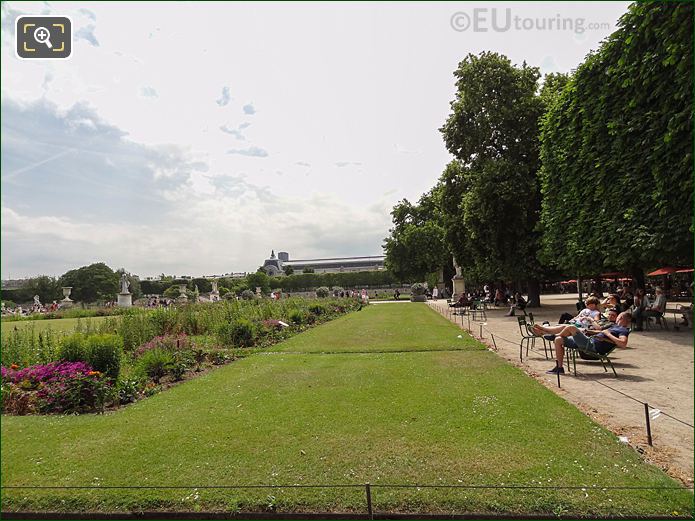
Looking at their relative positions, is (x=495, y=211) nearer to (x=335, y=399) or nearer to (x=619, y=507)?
(x=335, y=399)

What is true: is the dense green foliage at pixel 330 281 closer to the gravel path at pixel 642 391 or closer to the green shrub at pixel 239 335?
the green shrub at pixel 239 335

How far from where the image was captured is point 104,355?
759 centimetres

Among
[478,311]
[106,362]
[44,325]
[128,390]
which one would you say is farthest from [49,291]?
[128,390]

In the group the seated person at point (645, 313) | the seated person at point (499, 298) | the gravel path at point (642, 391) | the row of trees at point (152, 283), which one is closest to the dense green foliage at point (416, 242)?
the row of trees at point (152, 283)

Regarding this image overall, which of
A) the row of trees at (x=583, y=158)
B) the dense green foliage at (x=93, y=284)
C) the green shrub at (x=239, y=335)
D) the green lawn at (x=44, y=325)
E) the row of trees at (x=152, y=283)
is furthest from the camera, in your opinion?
the dense green foliage at (x=93, y=284)

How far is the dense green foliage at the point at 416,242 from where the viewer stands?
46281 mm

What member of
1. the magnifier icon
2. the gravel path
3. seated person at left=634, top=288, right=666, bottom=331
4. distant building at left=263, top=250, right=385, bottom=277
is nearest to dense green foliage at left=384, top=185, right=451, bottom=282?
seated person at left=634, top=288, right=666, bottom=331

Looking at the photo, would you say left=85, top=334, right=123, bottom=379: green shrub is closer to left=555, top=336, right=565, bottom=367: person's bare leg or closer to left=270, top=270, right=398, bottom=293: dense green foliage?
left=555, top=336, right=565, bottom=367: person's bare leg

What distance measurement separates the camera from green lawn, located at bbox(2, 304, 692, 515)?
3.47 m

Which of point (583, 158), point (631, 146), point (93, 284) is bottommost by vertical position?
point (93, 284)

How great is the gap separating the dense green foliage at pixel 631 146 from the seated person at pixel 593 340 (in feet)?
14.2

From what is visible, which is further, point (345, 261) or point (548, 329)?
point (345, 261)

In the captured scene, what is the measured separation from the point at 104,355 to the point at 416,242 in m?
41.5

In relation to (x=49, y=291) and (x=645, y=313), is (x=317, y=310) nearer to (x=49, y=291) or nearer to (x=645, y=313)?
(x=645, y=313)
